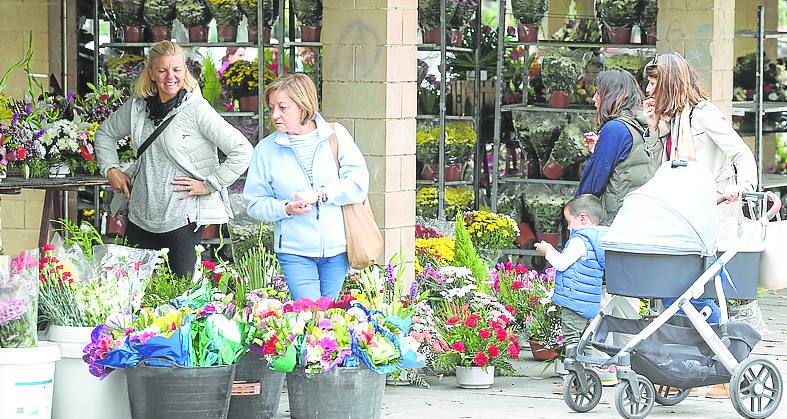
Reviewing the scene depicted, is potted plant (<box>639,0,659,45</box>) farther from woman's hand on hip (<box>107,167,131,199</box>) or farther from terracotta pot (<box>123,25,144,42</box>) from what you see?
woman's hand on hip (<box>107,167,131,199</box>)

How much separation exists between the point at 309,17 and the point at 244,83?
668mm

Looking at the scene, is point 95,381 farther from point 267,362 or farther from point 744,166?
point 744,166

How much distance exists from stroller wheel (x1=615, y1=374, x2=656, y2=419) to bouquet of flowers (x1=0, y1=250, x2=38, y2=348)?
280cm

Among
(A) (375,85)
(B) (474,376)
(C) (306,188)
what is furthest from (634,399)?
(A) (375,85)

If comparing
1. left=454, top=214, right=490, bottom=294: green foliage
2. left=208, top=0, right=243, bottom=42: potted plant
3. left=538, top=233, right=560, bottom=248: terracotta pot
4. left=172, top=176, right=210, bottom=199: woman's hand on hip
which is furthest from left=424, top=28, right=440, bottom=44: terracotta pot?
left=172, top=176, right=210, bottom=199: woman's hand on hip

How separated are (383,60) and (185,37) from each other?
3.31 metres

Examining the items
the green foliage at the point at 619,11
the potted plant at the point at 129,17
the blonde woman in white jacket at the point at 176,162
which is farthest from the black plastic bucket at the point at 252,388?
the green foliage at the point at 619,11

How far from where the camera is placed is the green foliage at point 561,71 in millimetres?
11930

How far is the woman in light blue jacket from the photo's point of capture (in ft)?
24.3

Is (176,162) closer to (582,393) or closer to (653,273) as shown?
(582,393)

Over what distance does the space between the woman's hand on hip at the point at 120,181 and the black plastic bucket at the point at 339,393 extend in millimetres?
1969

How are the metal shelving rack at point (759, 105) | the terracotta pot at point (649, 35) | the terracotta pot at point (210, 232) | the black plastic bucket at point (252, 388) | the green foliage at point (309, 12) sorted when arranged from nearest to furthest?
the black plastic bucket at point (252, 388)
the green foliage at point (309, 12)
the terracotta pot at point (210, 232)
the terracotta pot at point (649, 35)
the metal shelving rack at point (759, 105)

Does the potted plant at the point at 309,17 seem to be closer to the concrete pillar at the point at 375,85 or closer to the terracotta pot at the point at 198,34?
the terracotta pot at the point at 198,34

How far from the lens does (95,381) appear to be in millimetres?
6672
